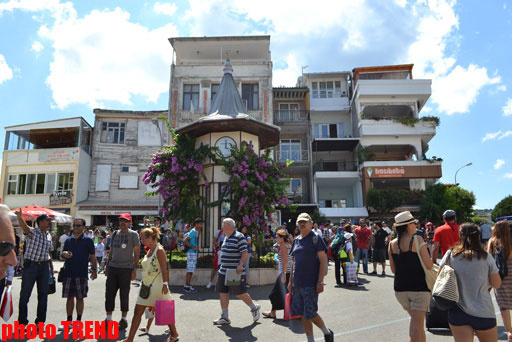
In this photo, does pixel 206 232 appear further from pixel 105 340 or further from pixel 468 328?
pixel 468 328

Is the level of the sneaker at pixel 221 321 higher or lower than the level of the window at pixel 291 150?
lower

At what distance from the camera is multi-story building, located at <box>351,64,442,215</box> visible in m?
→ 27.3

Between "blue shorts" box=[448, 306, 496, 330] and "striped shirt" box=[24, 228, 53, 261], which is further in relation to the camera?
"striped shirt" box=[24, 228, 53, 261]

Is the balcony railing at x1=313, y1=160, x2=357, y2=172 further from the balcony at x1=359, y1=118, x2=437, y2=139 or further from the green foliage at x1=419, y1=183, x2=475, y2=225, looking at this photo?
the green foliage at x1=419, y1=183, x2=475, y2=225

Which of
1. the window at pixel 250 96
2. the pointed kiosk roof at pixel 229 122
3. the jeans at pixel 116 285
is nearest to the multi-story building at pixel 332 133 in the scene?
the window at pixel 250 96

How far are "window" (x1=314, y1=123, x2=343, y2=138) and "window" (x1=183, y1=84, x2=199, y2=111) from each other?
11624 millimetres

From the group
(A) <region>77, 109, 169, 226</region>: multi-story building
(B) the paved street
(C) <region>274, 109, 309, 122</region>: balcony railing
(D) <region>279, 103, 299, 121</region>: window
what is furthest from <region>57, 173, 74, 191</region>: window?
(B) the paved street

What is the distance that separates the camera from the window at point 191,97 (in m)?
25.7

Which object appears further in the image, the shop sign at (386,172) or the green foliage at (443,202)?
the shop sign at (386,172)

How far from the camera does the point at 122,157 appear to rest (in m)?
27.5

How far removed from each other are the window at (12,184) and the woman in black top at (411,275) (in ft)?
102

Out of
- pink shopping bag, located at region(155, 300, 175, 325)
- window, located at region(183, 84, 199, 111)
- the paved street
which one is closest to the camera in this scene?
pink shopping bag, located at region(155, 300, 175, 325)

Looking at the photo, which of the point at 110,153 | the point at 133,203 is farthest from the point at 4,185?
the point at 133,203

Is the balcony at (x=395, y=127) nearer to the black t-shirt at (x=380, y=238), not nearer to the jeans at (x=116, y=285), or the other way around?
the black t-shirt at (x=380, y=238)
